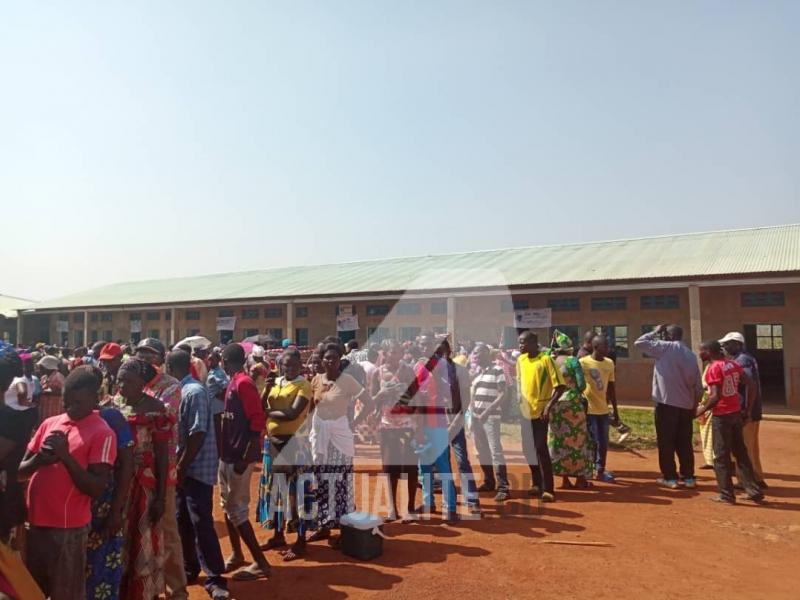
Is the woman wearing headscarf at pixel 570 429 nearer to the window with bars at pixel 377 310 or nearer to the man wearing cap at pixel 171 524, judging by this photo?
the man wearing cap at pixel 171 524

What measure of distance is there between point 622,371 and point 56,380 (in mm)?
14863

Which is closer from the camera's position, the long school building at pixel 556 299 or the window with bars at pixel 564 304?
the long school building at pixel 556 299

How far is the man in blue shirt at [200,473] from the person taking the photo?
150 inches

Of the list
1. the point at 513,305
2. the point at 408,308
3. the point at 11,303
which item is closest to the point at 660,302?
the point at 513,305

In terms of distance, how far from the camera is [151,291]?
32.3m

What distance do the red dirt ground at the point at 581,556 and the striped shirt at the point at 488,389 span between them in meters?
1.07

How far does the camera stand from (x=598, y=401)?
720cm

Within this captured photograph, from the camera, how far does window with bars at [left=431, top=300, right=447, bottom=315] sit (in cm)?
1947

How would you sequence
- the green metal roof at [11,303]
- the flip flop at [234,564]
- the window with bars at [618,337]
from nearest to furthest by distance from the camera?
the flip flop at [234,564] → the window with bars at [618,337] → the green metal roof at [11,303]

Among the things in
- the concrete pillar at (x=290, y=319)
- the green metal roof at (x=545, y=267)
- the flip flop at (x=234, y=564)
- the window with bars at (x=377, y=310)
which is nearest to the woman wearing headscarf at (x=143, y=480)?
the flip flop at (x=234, y=564)

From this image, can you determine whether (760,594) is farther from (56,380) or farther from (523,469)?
(56,380)

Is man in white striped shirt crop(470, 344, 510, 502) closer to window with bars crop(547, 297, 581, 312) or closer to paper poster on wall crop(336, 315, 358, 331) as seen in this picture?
window with bars crop(547, 297, 581, 312)

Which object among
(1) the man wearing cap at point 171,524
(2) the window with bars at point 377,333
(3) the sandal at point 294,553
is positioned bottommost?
(3) the sandal at point 294,553

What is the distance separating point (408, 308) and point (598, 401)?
43.7 ft
